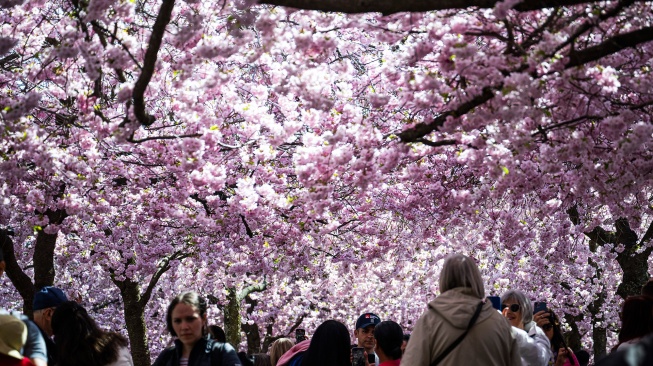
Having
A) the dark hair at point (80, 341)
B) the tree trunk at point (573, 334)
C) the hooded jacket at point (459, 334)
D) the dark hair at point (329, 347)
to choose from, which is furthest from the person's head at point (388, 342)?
the tree trunk at point (573, 334)

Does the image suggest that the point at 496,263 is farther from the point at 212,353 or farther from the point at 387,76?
the point at 212,353

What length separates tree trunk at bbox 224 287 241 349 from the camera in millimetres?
23967

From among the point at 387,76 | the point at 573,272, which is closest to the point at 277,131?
the point at 387,76

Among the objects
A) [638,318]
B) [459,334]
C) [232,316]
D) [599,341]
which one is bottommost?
[599,341]

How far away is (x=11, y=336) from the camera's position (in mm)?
4938

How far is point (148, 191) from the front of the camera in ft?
44.6

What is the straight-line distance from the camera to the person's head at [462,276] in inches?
225

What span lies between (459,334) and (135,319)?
15.8 meters

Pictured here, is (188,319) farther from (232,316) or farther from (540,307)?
(232,316)

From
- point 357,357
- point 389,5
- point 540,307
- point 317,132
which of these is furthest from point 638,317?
point 317,132

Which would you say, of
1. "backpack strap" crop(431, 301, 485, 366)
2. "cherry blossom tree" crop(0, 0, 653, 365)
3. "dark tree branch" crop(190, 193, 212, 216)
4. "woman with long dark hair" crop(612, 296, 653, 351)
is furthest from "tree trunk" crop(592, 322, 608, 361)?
"backpack strap" crop(431, 301, 485, 366)

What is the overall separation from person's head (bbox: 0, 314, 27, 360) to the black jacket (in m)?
1.50

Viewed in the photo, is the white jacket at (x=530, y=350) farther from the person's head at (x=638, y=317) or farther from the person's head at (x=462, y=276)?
the person's head at (x=462, y=276)

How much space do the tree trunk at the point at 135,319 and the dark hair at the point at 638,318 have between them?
48.9 ft
